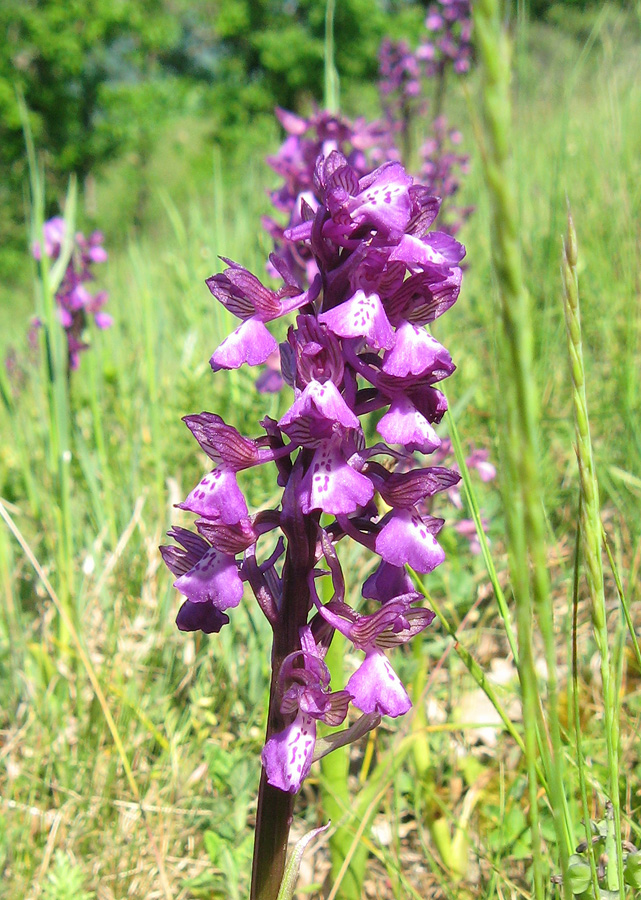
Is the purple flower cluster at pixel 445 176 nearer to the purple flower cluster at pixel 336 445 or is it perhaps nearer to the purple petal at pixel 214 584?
the purple flower cluster at pixel 336 445

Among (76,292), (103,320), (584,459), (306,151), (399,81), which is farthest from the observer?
(399,81)

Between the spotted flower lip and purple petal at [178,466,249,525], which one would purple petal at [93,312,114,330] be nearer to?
purple petal at [178,466,249,525]

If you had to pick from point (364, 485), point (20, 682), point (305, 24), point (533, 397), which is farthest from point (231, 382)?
point (305, 24)

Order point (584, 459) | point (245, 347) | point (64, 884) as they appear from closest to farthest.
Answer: point (584, 459), point (245, 347), point (64, 884)

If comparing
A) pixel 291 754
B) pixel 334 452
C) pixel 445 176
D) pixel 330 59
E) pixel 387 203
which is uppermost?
pixel 445 176

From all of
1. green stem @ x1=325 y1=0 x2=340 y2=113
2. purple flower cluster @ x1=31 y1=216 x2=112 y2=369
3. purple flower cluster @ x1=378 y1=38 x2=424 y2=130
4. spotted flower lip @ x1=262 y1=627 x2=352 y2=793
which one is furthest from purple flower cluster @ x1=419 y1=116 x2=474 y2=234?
spotted flower lip @ x1=262 y1=627 x2=352 y2=793

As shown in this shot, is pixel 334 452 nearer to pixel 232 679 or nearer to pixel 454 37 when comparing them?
pixel 232 679

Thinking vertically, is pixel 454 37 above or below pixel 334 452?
above

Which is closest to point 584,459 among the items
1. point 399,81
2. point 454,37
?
point 454,37
